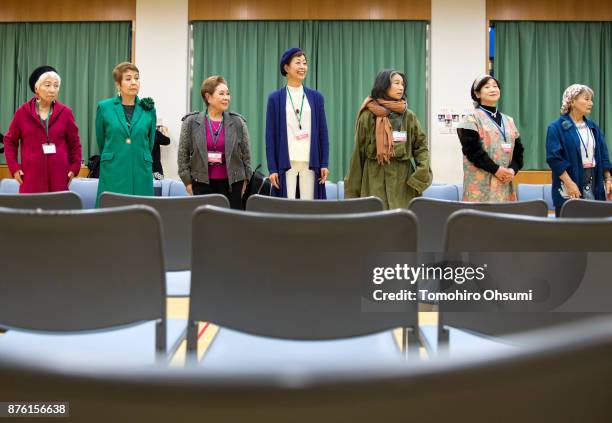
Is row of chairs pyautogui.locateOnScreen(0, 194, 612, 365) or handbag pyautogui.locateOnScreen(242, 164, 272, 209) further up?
handbag pyautogui.locateOnScreen(242, 164, 272, 209)

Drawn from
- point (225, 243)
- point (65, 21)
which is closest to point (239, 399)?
point (225, 243)

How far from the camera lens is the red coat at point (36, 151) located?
3.50 metres

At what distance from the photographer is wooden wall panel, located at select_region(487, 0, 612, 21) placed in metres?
6.80

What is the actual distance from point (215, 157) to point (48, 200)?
60.2 inches

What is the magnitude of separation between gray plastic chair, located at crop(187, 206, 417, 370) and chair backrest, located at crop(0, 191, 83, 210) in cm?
98

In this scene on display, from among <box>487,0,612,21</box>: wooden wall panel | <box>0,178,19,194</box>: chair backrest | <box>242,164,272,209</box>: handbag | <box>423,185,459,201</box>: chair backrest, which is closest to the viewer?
<box>242,164,272,209</box>: handbag

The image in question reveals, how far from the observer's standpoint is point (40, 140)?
3523mm

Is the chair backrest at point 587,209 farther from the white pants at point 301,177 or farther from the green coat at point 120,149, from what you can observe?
the green coat at point 120,149

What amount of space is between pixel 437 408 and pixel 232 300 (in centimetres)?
81

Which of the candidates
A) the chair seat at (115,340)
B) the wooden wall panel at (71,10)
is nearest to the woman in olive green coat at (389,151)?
the chair seat at (115,340)

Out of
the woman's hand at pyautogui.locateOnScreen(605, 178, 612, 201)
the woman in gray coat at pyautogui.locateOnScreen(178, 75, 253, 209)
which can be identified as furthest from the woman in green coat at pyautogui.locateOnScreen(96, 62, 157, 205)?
the woman's hand at pyautogui.locateOnScreen(605, 178, 612, 201)

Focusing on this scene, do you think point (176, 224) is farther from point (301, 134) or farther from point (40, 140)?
point (40, 140)

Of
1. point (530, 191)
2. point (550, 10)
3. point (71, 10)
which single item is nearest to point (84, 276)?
point (530, 191)

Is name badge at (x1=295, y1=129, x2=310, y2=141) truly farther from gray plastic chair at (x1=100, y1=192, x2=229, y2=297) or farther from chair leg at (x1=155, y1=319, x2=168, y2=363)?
chair leg at (x1=155, y1=319, x2=168, y2=363)
